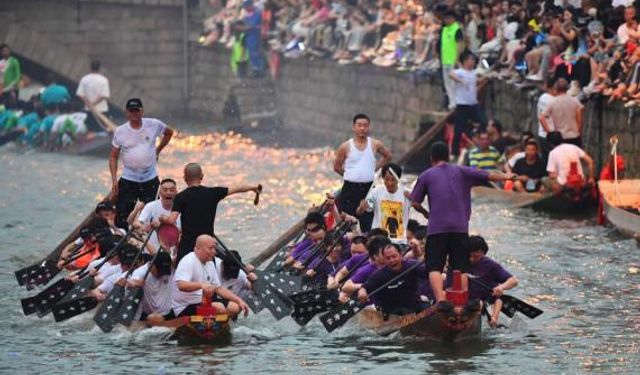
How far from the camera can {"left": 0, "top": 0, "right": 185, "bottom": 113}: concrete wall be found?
4975cm

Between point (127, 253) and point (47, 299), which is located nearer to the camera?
point (127, 253)

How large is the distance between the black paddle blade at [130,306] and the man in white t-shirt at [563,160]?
10.2 metres

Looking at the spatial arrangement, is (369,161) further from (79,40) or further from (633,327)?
(79,40)

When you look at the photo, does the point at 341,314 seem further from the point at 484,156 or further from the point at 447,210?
the point at 484,156

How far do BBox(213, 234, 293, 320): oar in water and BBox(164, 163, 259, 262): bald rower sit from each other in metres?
0.36

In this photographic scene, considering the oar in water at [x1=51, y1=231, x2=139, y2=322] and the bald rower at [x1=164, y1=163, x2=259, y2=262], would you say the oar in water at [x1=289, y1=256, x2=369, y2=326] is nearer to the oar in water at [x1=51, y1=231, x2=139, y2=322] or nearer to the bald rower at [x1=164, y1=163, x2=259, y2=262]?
the bald rower at [x1=164, y1=163, x2=259, y2=262]

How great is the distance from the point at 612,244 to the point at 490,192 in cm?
464

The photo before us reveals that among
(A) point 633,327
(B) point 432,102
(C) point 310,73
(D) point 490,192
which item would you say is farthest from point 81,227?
(C) point 310,73

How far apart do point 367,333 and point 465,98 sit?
14.3 metres

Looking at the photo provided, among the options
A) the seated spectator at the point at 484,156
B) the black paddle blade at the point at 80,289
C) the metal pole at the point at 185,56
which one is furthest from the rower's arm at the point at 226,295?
the metal pole at the point at 185,56

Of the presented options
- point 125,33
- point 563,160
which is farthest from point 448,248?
point 125,33

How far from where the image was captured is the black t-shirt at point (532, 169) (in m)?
29.7

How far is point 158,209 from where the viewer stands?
69.3ft

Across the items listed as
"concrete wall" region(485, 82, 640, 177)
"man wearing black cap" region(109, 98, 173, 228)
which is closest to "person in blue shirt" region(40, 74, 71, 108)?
"concrete wall" region(485, 82, 640, 177)
